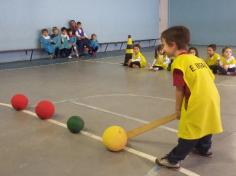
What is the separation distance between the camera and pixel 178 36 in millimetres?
2650

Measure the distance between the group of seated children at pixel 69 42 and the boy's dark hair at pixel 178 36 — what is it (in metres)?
8.20

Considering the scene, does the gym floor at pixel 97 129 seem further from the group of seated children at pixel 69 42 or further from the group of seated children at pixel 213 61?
the group of seated children at pixel 69 42

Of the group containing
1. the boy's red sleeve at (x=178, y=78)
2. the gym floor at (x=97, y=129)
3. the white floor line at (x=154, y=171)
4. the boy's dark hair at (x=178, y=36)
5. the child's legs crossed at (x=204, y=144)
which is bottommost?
the white floor line at (x=154, y=171)

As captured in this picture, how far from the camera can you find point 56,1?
11.0 m

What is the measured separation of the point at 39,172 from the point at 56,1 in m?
9.00

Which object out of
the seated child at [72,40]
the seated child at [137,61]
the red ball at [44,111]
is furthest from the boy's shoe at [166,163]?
the seated child at [72,40]

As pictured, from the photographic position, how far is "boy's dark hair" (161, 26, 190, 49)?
2.64m

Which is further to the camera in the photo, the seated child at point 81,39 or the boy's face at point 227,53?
the seated child at point 81,39

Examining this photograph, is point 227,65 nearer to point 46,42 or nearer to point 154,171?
point 154,171

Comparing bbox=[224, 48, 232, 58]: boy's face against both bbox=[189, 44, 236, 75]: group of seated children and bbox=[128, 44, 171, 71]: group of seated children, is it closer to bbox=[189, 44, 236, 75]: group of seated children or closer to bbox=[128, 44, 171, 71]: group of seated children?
bbox=[189, 44, 236, 75]: group of seated children

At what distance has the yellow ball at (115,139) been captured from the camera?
10.4ft

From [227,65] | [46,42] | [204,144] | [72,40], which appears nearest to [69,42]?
[72,40]

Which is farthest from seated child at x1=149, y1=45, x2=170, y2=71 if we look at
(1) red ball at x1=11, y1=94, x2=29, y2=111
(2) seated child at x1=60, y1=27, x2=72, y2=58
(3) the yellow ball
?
(3) the yellow ball

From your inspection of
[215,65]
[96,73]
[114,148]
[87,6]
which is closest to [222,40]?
[87,6]
